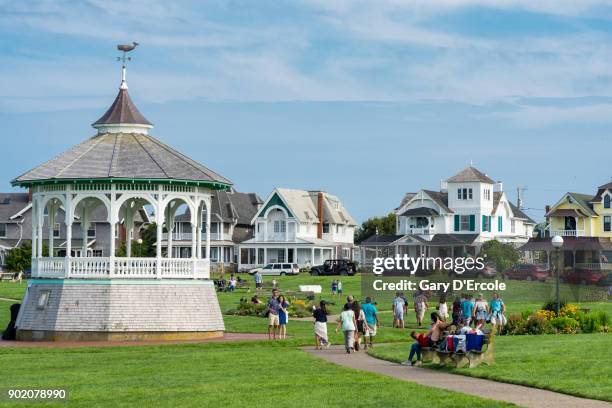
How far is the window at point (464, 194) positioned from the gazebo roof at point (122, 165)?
240 ft

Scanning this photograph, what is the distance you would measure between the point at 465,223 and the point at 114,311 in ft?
254

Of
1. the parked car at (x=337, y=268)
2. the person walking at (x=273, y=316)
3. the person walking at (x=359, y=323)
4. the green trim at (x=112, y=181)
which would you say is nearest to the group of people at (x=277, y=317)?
the person walking at (x=273, y=316)

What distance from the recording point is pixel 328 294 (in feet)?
250

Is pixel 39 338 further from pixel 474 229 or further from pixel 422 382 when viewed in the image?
pixel 474 229

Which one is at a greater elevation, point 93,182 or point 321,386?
point 93,182

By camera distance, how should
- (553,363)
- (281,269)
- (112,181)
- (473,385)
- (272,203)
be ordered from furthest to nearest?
(272,203), (281,269), (112,181), (553,363), (473,385)

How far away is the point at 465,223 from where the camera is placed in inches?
4555

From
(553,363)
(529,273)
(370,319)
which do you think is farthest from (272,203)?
(553,363)

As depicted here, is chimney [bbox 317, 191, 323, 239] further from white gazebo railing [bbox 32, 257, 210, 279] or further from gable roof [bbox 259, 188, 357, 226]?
white gazebo railing [bbox 32, 257, 210, 279]

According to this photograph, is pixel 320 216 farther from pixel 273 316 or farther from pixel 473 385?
pixel 473 385

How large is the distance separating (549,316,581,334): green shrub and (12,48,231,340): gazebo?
11.4 meters

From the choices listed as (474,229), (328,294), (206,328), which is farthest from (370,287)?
(474,229)

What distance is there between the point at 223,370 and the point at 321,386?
4.55 meters

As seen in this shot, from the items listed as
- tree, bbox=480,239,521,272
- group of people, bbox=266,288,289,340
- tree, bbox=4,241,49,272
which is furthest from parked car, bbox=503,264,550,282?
group of people, bbox=266,288,289,340
